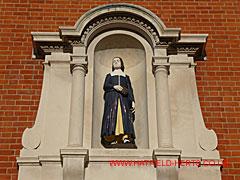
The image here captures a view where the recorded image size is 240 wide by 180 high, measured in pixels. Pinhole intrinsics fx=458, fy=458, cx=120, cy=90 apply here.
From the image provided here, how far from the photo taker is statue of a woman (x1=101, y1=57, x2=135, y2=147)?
733 centimetres

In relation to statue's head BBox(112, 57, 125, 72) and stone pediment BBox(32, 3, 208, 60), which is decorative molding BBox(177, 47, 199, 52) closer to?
stone pediment BBox(32, 3, 208, 60)

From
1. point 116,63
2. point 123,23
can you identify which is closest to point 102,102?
point 116,63

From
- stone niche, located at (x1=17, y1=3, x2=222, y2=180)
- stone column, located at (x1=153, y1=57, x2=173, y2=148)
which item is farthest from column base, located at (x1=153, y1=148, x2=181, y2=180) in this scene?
stone column, located at (x1=153, y1=57, x2=173, y2=148)

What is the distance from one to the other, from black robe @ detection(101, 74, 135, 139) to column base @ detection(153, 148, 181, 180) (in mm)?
→ 821

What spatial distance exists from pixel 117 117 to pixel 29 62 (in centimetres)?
192

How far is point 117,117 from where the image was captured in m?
7.45

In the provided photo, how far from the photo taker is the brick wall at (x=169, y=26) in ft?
24.0

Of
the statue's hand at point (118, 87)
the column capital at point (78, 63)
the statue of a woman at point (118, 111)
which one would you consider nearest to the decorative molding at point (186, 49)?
the statue of a woman at point (118, 111)

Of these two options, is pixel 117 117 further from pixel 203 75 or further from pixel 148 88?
pixel 203 75

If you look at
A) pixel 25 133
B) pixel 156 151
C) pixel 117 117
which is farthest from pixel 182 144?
pixel 25 133

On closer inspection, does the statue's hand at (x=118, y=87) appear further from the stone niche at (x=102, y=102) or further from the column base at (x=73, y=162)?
the column base at (x=73, y=162)

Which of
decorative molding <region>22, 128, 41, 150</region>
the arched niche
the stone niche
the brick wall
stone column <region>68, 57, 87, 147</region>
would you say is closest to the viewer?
the stone niche

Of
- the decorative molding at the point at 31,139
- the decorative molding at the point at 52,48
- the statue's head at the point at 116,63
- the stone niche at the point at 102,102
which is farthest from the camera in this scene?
the statue's head at the point at 116,63

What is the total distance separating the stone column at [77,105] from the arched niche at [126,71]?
242mm
